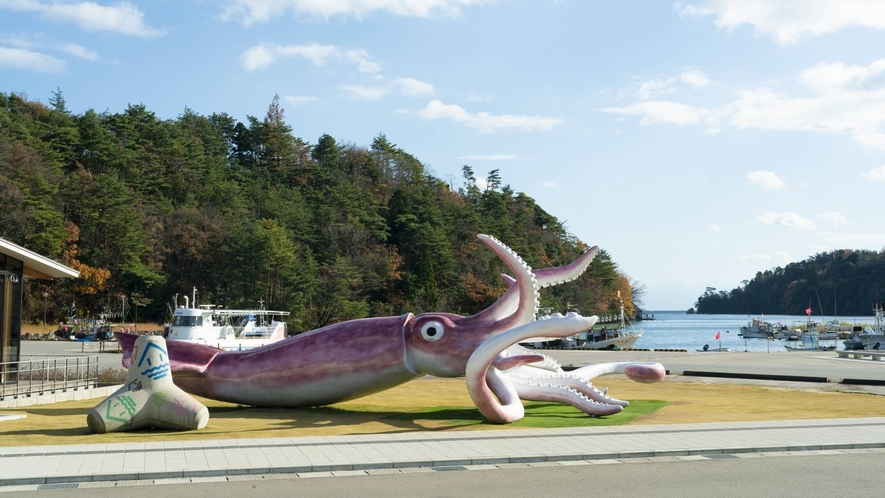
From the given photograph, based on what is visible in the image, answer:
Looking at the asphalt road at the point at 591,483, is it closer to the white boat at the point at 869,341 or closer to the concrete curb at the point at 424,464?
the concrete curb at the point at 424,464

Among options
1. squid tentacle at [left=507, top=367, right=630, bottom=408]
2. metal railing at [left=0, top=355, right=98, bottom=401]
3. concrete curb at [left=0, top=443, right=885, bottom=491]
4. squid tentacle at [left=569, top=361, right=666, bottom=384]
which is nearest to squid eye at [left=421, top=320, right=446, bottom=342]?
squid tentacle at [left=507, top=367, right=630, bottom=408]

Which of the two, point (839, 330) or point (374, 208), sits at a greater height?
point (374, 208)

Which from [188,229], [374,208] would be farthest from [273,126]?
[188,229]

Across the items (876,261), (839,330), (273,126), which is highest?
(273,126)

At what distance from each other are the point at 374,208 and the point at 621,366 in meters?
81.6

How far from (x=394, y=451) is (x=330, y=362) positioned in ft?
17.2

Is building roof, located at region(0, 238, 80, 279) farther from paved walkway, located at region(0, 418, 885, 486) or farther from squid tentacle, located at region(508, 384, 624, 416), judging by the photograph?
squid tentacle, located at region(508, 384, 624, 416)

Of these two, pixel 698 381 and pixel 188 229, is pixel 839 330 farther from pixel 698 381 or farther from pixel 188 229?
pixel 698 381

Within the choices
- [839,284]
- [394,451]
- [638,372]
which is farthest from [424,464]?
[839,284]

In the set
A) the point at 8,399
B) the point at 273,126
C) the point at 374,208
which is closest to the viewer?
the point at 8,399

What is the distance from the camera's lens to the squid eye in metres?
17.4

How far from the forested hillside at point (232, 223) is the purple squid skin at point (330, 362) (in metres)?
53.2

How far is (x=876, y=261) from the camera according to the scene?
515 feet

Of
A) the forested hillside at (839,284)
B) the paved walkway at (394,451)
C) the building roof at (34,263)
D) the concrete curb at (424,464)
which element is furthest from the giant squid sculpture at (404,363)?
the forested hillside at (839,284)
